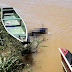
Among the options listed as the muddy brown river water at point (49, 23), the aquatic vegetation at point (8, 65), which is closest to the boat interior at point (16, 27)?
the muddy brown river water at point (49, 23)

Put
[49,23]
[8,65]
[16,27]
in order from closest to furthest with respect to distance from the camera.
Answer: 1. [8,65]
2. [16,27]
3. [49,23]

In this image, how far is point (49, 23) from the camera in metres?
6.97

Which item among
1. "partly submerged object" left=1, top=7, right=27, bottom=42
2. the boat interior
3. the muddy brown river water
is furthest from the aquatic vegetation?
the boat interior

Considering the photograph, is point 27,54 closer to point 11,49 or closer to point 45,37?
point 11,49

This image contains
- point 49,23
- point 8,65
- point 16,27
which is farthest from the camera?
point 49,23

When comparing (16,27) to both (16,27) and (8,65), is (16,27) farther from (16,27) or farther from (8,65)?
(8,65)

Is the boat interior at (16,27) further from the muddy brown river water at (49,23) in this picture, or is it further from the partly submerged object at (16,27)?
the muddy brown river water at (49,23)

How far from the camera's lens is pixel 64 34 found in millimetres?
6195

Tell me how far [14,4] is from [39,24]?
2.69 metres

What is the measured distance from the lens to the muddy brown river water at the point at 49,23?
15.9 feet

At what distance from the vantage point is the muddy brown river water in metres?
4.86

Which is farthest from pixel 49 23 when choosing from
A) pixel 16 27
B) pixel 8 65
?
pixel 8 65

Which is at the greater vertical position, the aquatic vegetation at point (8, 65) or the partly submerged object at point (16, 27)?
the partly submerged object at point (16, 27)

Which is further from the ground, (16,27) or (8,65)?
(16,27)
